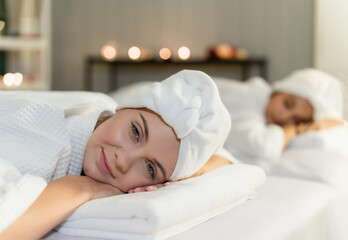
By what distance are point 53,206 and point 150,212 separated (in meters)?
0.14

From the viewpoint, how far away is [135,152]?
869 mm

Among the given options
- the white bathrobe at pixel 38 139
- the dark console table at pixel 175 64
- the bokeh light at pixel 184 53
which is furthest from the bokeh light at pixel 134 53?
the white bathrobe at pixel 38 139

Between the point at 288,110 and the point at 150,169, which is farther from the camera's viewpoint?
the point at 288,110

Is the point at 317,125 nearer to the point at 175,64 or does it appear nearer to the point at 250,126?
the point at 250,126

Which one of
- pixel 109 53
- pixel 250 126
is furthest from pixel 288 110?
pixel 109 53

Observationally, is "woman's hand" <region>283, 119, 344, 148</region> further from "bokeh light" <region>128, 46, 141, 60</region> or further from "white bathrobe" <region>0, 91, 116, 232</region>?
"bokeh light" <region>128, 46, 141, 60</region>

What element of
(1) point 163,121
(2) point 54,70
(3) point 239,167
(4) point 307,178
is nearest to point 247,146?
(4) point 307,178

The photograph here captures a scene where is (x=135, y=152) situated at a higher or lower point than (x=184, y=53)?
lower

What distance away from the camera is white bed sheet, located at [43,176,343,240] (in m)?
0.77

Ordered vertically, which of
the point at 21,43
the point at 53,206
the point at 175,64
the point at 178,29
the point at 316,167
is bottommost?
the point at 316,167

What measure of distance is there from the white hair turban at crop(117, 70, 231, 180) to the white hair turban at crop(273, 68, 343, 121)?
39.0 inches

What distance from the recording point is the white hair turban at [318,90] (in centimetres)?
185

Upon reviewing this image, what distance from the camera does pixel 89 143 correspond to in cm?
94

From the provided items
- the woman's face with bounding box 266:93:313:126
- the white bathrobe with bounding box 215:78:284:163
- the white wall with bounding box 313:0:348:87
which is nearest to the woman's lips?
the white bathrobe with bounding box 215:78:284:163
